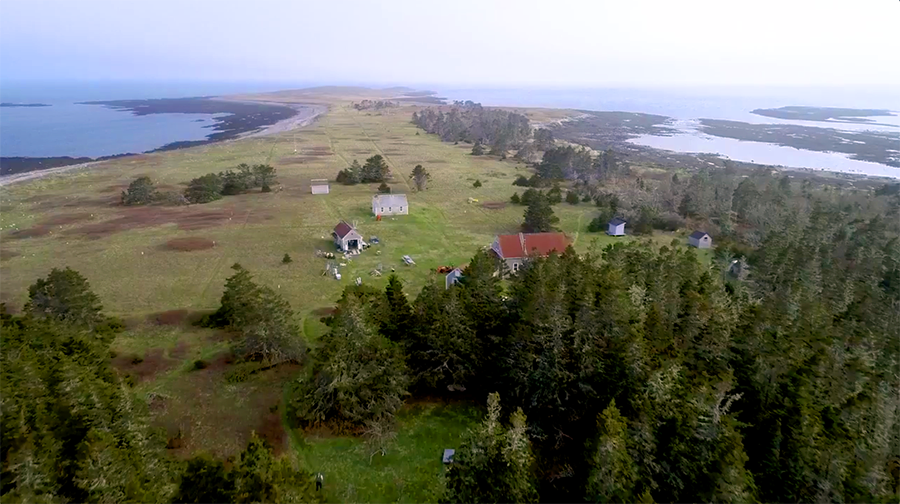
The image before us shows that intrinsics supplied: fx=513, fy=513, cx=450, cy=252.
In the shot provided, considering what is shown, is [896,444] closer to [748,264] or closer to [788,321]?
[788,321]

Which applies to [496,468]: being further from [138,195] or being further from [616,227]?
[138,195]

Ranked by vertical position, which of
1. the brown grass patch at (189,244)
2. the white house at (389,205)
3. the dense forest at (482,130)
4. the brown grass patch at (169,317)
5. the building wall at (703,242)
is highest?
the dense forest at (482,130)

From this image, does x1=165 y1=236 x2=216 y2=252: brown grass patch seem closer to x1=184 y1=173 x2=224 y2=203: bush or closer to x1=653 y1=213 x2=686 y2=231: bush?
x1=184 y1=173 x2=224 y2=203: bush

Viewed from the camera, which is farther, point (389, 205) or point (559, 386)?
point (389, 205)

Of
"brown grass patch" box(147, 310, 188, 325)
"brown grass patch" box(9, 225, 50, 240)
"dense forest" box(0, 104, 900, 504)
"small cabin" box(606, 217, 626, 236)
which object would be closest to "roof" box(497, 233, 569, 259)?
"dense forest" box(0, 104, 900, 504)

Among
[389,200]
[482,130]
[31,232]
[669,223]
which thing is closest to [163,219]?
[31,232]

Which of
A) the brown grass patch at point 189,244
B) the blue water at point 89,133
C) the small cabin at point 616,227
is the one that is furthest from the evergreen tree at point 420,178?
the blue water at point 89,133

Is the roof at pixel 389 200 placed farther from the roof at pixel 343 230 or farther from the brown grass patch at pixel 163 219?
the brown grass patch at pixel 163 219
